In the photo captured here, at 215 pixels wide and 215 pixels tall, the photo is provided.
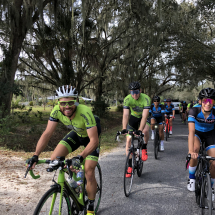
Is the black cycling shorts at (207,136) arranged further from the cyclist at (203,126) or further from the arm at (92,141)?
the arm at (92,141)

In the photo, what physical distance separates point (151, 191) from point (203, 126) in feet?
5.56

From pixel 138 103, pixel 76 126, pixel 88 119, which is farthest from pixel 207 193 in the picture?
pixel 138 103

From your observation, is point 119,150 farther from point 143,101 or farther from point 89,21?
point 89,21

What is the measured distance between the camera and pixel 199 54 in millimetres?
16500

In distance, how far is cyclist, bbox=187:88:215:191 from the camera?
3.47m

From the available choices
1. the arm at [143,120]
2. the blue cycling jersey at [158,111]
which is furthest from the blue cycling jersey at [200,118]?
the blue cycling jersey at [158,111]

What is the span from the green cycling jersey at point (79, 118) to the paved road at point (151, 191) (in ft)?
5.04

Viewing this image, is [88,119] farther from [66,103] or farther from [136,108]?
[136,108]

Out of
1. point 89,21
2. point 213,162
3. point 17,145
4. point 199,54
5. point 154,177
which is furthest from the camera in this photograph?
point 199,54

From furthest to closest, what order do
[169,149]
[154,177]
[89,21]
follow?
[89,21] → [169,149] → [154,177]

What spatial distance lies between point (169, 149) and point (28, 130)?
7193 mm

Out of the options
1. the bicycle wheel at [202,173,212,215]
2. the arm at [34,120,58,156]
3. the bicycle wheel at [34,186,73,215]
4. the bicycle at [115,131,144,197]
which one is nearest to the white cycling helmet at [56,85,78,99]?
the arm at [34,120,58,156]

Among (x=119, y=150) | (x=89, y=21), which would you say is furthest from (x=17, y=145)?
(x=89, y=21)

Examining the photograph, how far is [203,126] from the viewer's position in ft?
12.3
